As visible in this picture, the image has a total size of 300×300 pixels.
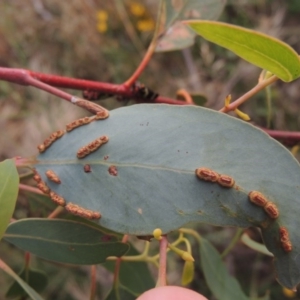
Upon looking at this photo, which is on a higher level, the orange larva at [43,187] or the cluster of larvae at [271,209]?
the cluster of larvae at [271,209]

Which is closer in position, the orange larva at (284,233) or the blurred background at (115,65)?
the orange larva at (284,233)

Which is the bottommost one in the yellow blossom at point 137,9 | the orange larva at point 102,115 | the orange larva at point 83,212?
the yellow blossom at point 137,9

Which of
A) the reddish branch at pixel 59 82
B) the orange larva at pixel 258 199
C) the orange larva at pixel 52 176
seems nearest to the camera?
the orange larva at pixel 258 199

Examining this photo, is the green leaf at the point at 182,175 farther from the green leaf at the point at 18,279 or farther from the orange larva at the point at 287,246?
the green leaf at the point at 18,279

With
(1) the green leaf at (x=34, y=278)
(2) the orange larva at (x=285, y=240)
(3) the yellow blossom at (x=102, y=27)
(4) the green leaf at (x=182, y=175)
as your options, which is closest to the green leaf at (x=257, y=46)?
(4) the green leaf at (x=182, y=175)

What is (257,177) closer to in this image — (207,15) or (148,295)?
(148,295)

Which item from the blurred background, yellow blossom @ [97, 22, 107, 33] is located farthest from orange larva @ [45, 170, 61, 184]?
yellow blossom @ [97, 22, 107, 33]
